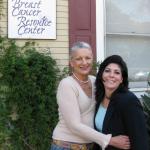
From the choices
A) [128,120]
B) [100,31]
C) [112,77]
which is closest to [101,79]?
[112,77]

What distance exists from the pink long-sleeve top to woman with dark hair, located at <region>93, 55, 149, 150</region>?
0.07m

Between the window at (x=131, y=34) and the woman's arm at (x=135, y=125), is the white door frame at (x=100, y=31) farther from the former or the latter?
the woman's arm at (x=135, y=125)

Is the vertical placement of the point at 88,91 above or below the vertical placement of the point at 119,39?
below

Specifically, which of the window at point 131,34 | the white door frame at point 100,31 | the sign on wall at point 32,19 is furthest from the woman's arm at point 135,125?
the window at point 131,34

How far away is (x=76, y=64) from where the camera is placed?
3445mm

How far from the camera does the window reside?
670 centimetres

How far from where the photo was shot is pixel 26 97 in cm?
574

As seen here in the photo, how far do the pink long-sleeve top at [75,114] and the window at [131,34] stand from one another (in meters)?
3.22

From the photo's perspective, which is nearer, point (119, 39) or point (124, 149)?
point (124, 149)

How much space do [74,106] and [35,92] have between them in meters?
2.48

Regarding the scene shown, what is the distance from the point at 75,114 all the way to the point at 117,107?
0.34 meters

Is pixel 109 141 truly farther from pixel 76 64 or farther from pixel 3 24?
pixel 3 24

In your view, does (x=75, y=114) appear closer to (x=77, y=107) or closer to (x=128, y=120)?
(x=77, y=107)

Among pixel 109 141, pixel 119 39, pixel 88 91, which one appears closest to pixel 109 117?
pixel 109 141
